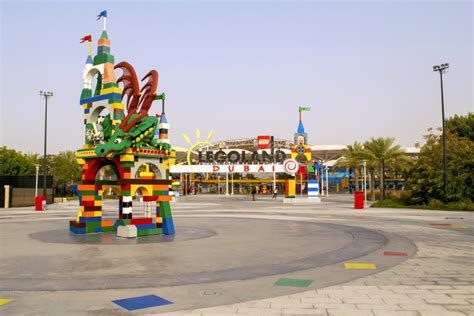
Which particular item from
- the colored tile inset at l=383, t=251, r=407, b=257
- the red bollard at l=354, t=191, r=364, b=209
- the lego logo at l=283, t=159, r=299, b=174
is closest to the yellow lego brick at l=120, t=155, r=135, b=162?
the colored tile inset at l=383, t=251, r=407, b=257

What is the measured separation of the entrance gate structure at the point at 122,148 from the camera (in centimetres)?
1628

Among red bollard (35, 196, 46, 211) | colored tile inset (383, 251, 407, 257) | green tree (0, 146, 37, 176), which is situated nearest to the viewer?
colored tile inset (383, 251, 407, 257)

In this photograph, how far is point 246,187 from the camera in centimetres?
10838

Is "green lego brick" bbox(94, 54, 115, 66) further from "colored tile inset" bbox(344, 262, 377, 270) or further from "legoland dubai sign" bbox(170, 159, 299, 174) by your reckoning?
"legoland dubai sign" bbox(170, 159, 299, 174)

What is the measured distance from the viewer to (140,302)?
723 cm

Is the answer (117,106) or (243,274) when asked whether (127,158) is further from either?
(243,274)

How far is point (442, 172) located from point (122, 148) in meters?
29.3

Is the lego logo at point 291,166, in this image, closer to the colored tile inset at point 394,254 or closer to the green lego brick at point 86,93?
the green lego brick at point 86,93

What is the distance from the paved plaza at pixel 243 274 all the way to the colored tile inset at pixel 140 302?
0.16 meters

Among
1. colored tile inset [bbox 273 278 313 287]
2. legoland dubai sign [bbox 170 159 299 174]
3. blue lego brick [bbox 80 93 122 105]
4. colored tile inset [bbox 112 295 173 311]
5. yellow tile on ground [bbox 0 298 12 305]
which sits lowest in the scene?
yellow tile on ground [bbox 0 298 12 305]

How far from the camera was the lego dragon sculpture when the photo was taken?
16.2 metres

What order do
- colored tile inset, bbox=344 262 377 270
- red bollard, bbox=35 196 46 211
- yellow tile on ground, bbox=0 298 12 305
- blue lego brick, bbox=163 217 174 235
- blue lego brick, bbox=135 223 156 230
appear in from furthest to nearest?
red bollard, bbox=35 196 46 211, blue lego brick, bbox=163 217 174 235, blue lego brick, bbox=135 223 156 230, colored tile inset, bbox=344 262 377 270, yellow tile on ground, bbox=0 298 12 305

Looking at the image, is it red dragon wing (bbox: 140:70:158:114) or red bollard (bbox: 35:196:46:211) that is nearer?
red dragon wing (bbox: 140:70:158:114)


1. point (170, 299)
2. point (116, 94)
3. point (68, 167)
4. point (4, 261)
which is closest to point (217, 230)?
point (116, 94)
